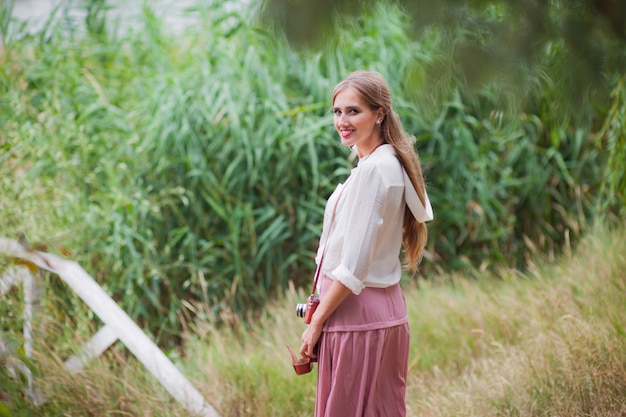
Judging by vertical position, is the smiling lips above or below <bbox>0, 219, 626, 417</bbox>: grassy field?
above

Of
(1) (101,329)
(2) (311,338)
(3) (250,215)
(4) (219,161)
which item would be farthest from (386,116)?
(4) (219,161)

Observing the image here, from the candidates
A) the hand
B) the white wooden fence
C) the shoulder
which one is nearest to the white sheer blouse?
the shoulder

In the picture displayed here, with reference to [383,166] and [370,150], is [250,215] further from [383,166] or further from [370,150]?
[383,166]

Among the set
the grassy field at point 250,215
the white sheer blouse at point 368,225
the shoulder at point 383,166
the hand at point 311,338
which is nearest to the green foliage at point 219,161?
the grassy field at point 250,215

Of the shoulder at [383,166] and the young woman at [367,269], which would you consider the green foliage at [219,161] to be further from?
the shoulder at [383,166]

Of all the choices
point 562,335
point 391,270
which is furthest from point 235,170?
point 391,270

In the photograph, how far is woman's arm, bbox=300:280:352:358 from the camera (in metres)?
2.09

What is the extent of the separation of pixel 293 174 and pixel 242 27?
3.56 feet

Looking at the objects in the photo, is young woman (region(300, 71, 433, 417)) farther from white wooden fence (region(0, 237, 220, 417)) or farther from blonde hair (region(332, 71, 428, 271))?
white wooden fence (region(0, 237, 220, 417))

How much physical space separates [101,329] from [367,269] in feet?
5.68

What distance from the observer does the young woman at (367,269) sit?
2102mm

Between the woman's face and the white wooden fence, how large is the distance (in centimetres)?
142

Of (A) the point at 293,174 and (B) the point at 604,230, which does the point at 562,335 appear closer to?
(B) the point at 604,230

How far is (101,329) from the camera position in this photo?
3328mm
